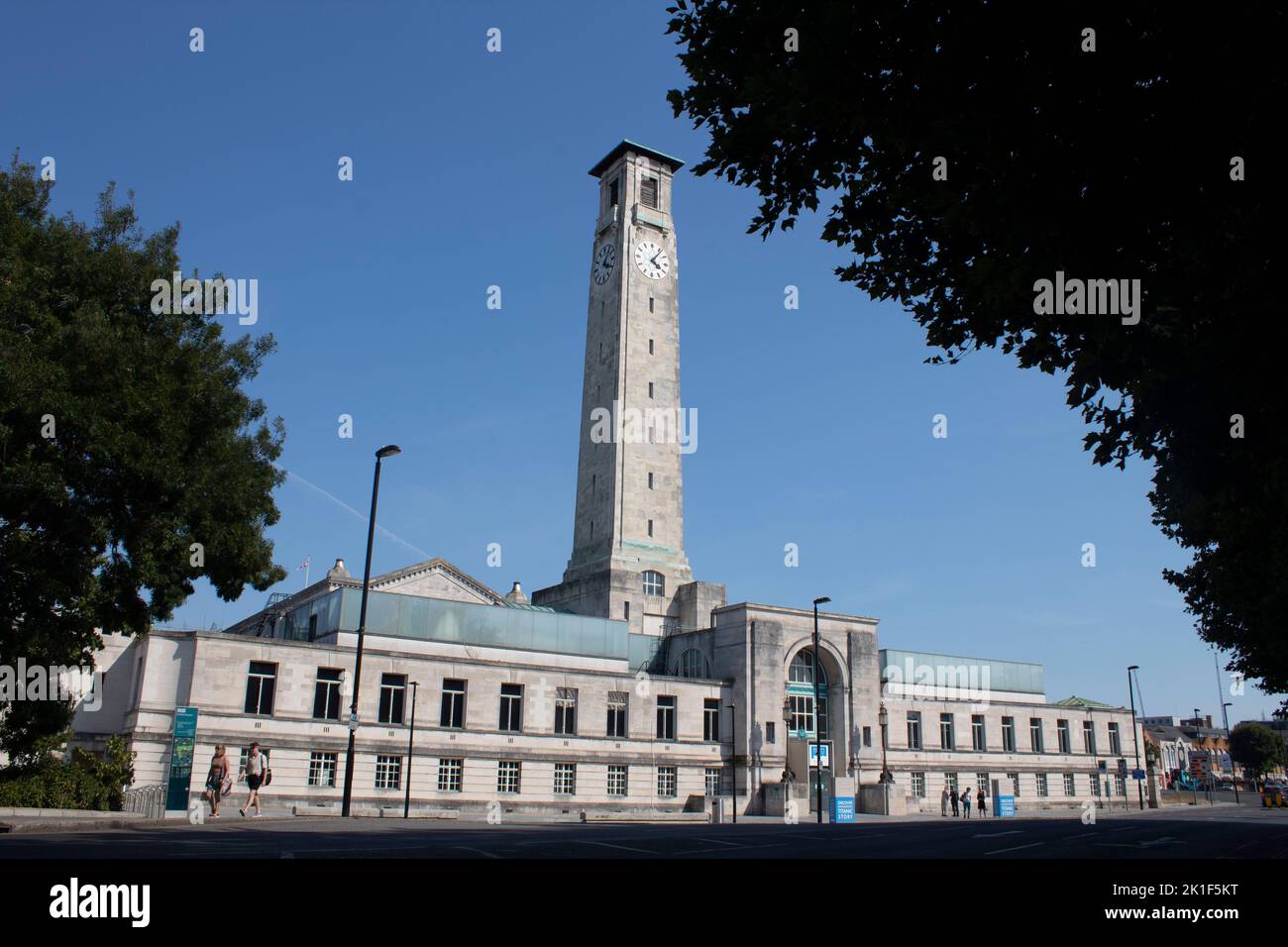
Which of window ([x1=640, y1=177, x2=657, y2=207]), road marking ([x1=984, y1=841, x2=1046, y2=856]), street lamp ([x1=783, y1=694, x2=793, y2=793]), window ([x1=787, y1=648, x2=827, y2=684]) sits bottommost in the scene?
road marking ([x1=984, y1=841, x2=1046, y2=856])

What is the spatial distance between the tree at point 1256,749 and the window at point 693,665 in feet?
339

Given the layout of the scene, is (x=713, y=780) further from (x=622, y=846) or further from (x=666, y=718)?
(x=622, y=846)

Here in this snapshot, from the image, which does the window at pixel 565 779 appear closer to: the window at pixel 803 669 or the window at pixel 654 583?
the window at pixel 803 669

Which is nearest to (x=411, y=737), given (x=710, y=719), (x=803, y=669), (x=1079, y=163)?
(x=710, y=719)

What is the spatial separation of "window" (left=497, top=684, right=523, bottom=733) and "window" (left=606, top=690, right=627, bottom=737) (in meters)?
4.97

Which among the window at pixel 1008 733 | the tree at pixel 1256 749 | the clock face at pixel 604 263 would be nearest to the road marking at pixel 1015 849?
the window at pixel 1008 733

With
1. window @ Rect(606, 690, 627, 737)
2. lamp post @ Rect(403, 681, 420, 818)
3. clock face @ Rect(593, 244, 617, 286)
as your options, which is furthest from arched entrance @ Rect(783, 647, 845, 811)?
clock face @ Rect(593, 244, 617, 286)

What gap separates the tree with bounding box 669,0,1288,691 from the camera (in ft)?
28.5

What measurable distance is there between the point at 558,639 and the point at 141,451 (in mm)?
32159

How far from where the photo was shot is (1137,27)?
28.8 ft

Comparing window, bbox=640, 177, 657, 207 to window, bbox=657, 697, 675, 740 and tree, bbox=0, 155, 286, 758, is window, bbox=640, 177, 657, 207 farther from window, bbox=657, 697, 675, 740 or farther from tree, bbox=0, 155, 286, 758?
tree, bbox=0, 155, 286, 758

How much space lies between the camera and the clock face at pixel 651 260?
219 feet

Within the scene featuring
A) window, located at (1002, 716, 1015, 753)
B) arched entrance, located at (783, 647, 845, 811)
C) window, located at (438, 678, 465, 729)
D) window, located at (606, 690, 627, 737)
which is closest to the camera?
window, located at (438, 678, 465, 729)
